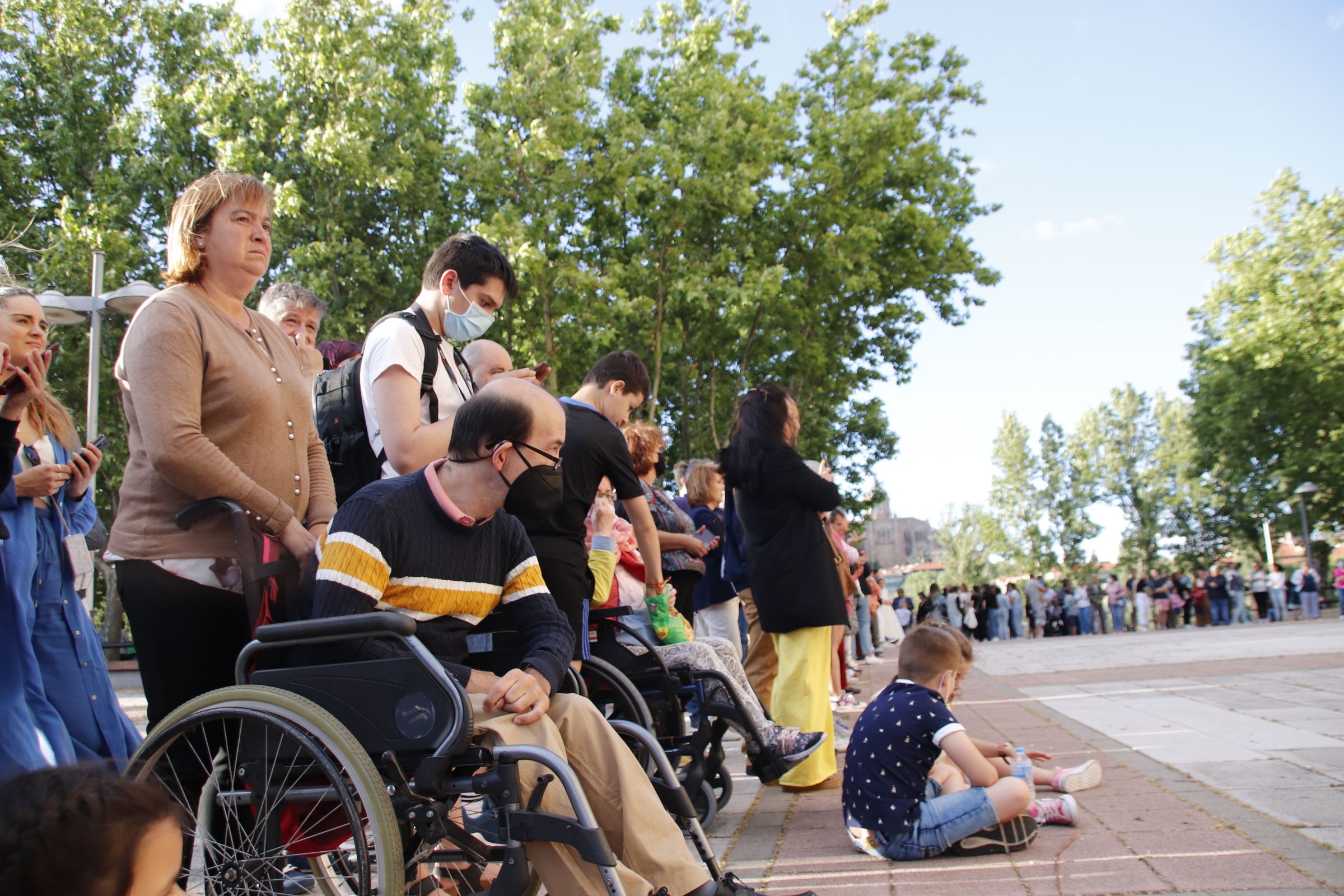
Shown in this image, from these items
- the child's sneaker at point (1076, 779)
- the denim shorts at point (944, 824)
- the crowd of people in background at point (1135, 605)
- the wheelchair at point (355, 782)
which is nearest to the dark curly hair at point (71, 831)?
the wheelchair at point (355, 782)

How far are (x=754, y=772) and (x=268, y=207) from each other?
2.89 metres

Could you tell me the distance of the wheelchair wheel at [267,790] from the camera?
7.81 ft

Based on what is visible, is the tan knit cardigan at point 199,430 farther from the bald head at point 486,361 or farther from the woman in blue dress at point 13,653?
the bald head at point 486,361

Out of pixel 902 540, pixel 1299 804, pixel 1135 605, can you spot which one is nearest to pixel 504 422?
pixel 1299 804

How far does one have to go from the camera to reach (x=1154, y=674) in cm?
1192

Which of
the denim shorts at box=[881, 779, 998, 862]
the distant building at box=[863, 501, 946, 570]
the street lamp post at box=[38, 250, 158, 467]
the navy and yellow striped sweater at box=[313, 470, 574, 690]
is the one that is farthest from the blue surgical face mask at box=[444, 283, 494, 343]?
the distant building at box=[863, 501, 946, 570]

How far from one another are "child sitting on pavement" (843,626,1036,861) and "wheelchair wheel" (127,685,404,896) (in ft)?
6.35

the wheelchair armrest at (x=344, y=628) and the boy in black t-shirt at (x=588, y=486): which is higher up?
the boy in black t-shirt at (x=588, y=486)

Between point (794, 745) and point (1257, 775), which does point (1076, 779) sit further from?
point (794, 745)

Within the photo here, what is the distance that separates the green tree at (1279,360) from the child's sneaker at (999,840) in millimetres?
39816

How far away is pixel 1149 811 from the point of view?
14.7 feet

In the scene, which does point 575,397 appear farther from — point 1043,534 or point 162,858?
point 1043,534

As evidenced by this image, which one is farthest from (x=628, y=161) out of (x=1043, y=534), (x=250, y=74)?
(x=1043, y=534)

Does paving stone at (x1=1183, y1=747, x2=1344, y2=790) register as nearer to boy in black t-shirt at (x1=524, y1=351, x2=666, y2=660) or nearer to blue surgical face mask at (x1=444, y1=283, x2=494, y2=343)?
boy in black t-shirt at (x1=524, y1=351, x2=666, y2=660)
